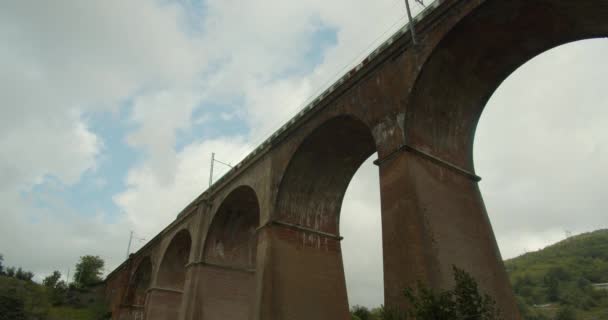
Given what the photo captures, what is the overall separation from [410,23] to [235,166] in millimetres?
11081

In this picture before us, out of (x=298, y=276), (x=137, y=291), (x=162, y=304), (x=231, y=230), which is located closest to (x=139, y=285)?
(x=137, y=291)

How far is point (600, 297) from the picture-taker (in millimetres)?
54562

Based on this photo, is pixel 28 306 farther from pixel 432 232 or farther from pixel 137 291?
pixel 432 232

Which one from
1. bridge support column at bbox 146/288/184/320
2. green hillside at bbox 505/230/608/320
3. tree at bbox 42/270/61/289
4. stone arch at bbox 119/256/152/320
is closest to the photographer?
bridge support column at bbox 146/288/184/320

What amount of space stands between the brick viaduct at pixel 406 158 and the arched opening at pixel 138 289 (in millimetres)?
14851

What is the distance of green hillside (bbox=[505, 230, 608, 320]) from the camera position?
53.4 metres

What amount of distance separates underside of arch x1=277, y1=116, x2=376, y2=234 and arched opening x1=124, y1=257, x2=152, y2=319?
20.0 metres

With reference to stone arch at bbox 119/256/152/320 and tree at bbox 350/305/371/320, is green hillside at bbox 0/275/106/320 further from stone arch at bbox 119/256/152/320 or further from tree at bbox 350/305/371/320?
tree at bbox 350/305/371/320

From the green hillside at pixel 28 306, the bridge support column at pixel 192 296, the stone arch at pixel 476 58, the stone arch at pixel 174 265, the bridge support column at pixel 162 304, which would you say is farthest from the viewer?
the stone arch at pixel 174 265

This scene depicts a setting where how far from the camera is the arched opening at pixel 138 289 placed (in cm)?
3174

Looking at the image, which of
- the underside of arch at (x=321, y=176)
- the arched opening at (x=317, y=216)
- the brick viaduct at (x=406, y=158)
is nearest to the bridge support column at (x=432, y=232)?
the brick viaduct at (x=406, y=158)

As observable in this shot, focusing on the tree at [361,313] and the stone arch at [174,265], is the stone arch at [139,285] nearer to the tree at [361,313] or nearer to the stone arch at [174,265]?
the stone arch at [174,265]

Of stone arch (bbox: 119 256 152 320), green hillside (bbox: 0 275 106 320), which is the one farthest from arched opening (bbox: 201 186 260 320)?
green hillside (bbox: 0 275 106 320)

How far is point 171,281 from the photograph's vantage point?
85.7 ft
